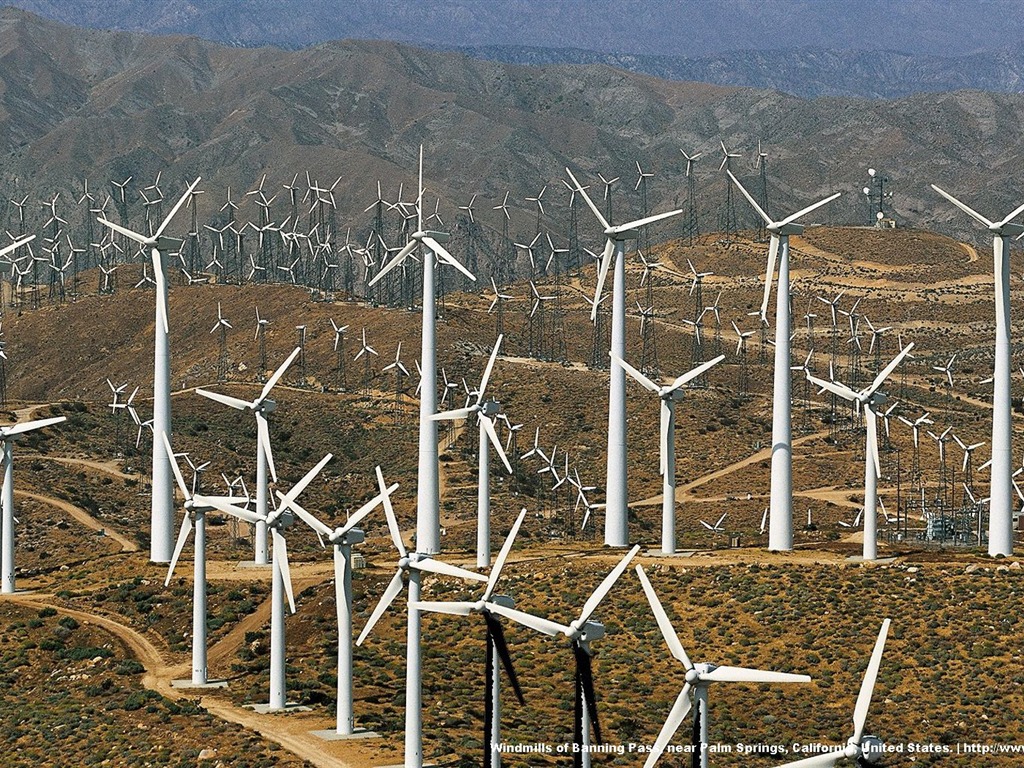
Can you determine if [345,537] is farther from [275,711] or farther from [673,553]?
[673,553]

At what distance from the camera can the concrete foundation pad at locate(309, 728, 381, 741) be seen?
72.2 m

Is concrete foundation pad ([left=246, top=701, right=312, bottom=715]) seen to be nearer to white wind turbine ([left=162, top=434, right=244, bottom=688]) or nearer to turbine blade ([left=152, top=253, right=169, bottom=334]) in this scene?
white wind turbine ([left=162, top=434, right=244, bottom=688])

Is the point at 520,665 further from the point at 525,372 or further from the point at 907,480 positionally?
the point at 525,372

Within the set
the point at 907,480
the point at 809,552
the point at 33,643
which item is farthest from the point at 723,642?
the point at 907,480

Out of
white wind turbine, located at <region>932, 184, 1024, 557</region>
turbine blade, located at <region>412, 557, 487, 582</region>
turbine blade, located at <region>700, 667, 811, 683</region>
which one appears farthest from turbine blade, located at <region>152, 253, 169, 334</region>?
turbine blade, located at <region>700, 667, 811, 683</region>

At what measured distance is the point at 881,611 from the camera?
283 feet

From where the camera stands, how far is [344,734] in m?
72.5

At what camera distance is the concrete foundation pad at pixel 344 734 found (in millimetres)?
72250

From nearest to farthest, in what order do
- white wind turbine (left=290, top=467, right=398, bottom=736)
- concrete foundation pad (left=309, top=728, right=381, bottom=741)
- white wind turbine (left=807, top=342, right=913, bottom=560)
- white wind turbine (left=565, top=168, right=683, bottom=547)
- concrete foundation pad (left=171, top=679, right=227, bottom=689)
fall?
1. white wind turbine (left=290, top=467, right=398, bottom=736)
2. concrete foundation pad (left=309, top=728, right=381, bottom=741)
3. concrete foundation pad (left=171, top=679, right=227, bottom=689)
4. white wind turbine (left=807, top=342, right=913, bottom=560)
5. white wind turbine (left=565, top=168, right=683, bottom=547)

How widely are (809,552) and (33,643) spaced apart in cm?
3914

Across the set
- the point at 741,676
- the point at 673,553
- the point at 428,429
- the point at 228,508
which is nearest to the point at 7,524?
the point at 428,429

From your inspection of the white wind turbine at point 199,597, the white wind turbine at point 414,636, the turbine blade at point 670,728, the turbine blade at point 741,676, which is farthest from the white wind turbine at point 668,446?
the turbine blade at point 741,676

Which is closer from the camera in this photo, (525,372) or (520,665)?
(520,665)

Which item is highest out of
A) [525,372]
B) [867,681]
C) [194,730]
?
[525,372]
